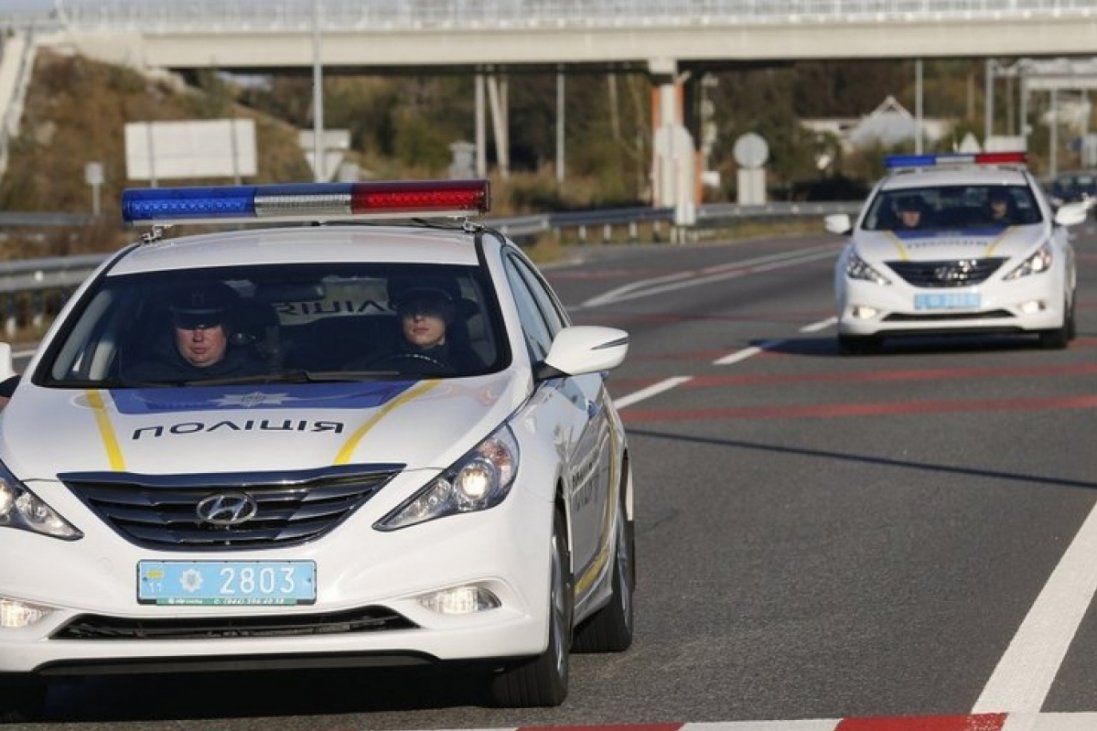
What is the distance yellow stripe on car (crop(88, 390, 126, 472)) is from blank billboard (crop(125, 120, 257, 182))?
52.2 metres

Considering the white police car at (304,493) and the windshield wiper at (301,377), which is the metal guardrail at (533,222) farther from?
the windshield wiper at (301,377)

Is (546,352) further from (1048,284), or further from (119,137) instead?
(119,137)

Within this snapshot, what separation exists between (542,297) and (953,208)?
14.4 meters

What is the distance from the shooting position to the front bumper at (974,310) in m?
22.0

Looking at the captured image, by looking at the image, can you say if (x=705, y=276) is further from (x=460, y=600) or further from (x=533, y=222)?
(x=460, y=600)

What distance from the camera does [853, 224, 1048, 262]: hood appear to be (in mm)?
22219

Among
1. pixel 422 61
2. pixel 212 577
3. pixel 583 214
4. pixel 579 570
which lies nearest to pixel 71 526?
pixel 212 577

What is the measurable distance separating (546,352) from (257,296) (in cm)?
93

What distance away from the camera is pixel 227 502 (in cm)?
704

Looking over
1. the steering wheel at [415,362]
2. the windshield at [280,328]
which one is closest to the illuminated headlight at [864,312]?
the windshield at [280,328]

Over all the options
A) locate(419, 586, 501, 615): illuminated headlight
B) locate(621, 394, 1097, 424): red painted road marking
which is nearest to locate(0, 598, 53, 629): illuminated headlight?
locate(419, 586, 501, 615): illuminated headlight

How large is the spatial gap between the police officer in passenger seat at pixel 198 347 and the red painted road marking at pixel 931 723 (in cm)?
212

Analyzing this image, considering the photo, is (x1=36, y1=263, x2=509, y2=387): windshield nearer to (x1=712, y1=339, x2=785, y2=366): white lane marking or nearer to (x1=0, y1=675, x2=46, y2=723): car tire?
(x1=0, y1=675, x2=46, y2=723): car tire

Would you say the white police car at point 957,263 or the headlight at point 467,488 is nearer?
the headlight at point 467,488
